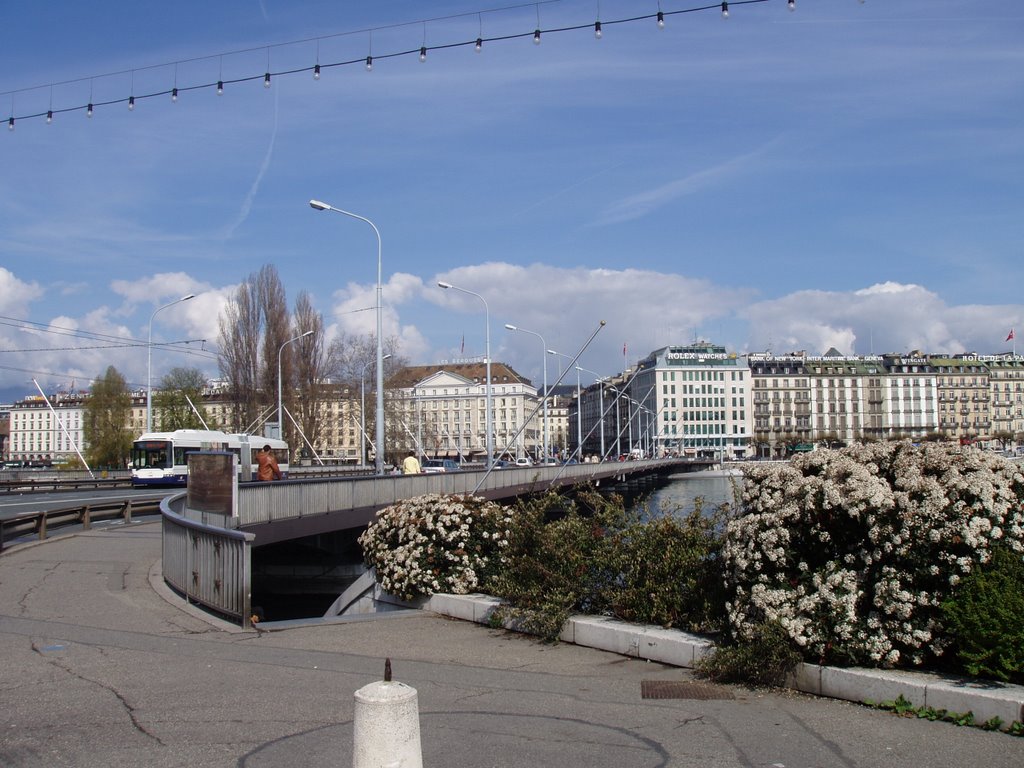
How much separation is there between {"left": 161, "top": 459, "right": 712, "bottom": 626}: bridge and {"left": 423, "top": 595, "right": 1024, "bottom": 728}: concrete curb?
11.8 feet

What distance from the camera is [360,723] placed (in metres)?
4.53

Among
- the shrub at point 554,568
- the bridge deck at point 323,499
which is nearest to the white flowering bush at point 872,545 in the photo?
the shrub at point 554,568

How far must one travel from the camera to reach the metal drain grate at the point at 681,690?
7.83m

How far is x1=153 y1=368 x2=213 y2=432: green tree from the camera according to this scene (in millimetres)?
104625

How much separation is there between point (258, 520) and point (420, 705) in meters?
13.2

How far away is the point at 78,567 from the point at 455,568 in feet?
28.6

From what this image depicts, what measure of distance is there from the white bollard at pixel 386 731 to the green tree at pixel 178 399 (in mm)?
101868

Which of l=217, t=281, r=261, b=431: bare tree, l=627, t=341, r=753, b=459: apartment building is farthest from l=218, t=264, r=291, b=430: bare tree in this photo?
l=627, t=341, r=753, b=459: apartment building

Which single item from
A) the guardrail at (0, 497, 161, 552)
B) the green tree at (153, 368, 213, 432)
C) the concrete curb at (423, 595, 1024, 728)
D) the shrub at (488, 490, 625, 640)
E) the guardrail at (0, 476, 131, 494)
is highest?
the green tree at (153, 368, 213, 432)

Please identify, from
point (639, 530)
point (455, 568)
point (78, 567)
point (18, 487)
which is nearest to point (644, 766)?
point (639, 530)

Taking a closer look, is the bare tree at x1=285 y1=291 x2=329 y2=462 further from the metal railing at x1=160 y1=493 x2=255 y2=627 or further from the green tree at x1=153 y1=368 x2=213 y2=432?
the metal railing at x1=160 y1=493 x2=255 y2=627

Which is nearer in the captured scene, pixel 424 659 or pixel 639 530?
pixel 424 659

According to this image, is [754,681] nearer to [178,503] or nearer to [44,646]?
[44,646]

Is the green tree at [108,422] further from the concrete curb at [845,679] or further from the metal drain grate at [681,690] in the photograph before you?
the metal drain grate at [681,690]
